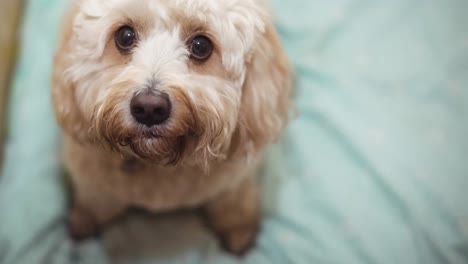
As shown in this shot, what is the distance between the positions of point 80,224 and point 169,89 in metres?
0.66

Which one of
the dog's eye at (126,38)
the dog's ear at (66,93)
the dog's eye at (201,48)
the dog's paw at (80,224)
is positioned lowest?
the dog's paw at (80,224)

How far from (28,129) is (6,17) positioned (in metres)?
0.34

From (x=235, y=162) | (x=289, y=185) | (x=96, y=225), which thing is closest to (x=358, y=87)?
(x=289, y=185)

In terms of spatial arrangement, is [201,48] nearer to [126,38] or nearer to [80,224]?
[126,38]

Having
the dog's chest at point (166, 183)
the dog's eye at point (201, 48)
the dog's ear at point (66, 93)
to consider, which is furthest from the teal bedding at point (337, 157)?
the dog's eye at point (201, 48)

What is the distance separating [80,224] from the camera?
4.43 ft

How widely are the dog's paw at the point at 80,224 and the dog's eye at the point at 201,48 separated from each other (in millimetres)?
616

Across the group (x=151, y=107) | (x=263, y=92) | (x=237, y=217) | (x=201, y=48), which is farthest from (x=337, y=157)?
(x=151, y=107)

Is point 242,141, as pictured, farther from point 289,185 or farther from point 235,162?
point 289,185

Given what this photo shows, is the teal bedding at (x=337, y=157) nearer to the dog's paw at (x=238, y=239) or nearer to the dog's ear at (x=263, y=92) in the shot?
the dog's paw at (x=238, y=239)

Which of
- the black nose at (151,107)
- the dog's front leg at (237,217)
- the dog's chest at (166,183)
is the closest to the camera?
the black nose at (151,107)

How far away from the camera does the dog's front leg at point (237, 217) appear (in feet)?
4.30

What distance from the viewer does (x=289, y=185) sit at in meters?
1.46

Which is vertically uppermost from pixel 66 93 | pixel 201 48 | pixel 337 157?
pixel 337 157
